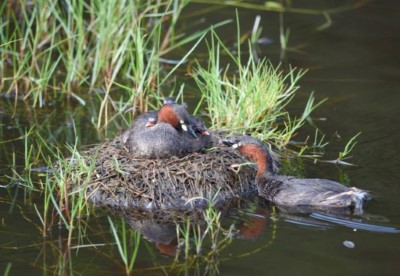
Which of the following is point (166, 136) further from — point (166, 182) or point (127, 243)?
point (127, 243)

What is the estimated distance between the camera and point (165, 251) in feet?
22.4

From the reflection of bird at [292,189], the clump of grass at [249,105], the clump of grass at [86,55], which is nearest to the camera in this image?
the reflection of bird at [292,189]

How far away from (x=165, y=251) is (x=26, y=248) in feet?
3.27

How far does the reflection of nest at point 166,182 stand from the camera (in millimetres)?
7828

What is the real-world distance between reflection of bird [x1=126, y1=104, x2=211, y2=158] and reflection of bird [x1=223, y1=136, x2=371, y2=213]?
0.33m

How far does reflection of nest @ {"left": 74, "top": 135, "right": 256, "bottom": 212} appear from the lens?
783 cm

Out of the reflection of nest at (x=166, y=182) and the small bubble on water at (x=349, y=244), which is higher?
the small bubble on water at (x=349, y=244)

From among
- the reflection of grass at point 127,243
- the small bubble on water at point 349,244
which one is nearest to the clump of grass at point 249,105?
the reflection of grass at point 127,243

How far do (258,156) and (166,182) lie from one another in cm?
86

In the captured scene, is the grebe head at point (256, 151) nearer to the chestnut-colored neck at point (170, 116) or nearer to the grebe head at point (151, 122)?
the chestnut-colored neck at point (170, 116)

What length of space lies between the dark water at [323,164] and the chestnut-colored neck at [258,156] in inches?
21.8

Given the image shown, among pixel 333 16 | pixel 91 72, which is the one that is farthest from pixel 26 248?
pixel 333 16

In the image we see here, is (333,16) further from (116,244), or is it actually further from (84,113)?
(116,244)

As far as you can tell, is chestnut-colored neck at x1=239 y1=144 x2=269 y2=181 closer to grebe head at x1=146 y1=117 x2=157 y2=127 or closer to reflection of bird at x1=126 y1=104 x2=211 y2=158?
reflection of bird at x1=126 y1=104 x2=211 y2=158
